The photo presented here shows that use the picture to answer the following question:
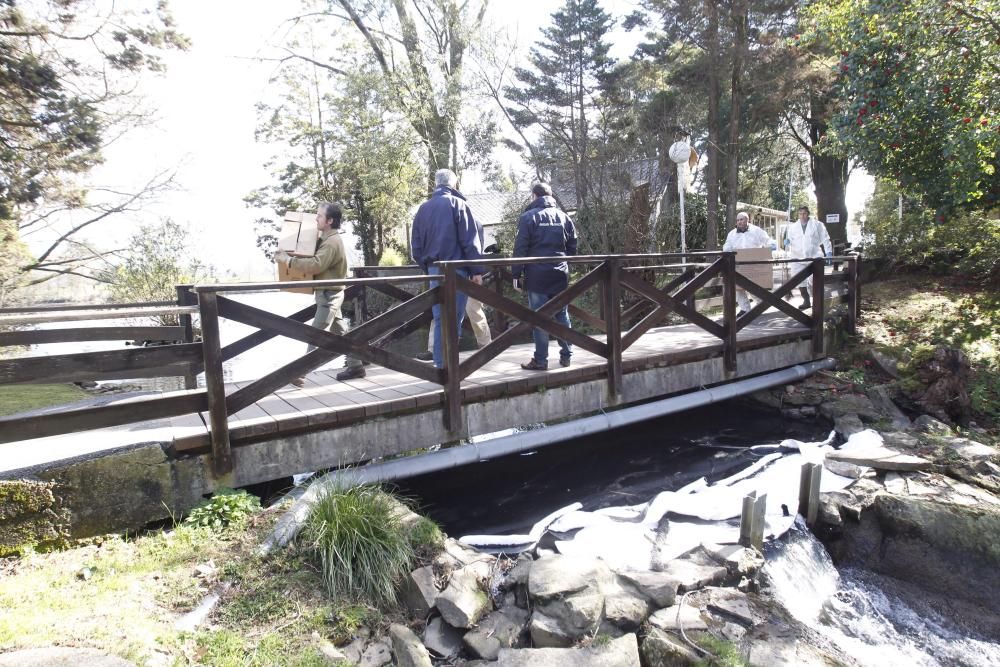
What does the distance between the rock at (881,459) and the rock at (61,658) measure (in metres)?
5.43

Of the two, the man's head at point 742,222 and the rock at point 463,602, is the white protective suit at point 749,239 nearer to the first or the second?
the man's head at point 742,222

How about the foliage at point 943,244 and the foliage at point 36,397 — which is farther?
the foliage at point 943,244

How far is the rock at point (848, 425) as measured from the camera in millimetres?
6367

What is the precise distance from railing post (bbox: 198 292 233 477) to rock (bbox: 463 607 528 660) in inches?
74.2

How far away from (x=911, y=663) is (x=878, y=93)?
6.60 metres

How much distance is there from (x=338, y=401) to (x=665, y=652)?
9.05 feet

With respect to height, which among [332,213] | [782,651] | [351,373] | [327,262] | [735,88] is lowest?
[782,651]

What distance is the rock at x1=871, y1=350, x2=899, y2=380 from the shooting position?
24.1 ft

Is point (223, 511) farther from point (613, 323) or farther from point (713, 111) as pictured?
point (713, 111)

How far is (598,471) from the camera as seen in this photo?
5.73 metres

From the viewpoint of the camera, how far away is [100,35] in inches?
417

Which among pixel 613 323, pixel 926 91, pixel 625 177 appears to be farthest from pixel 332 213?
pixel 625 177

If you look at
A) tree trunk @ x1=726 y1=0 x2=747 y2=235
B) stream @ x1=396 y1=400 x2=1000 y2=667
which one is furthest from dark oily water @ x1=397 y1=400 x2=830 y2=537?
tree trunk @ x1=726 y1=0 x2=747 y2=235

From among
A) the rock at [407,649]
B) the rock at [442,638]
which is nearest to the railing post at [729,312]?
the rock at [442,638]
